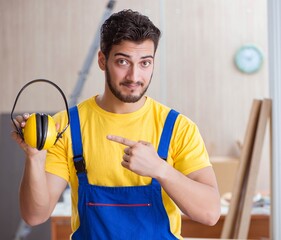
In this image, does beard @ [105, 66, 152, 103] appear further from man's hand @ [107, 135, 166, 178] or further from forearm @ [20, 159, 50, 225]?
forearm @ [20, 159, 50, 225]

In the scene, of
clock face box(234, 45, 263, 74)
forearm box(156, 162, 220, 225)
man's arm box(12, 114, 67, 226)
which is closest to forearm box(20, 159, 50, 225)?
man's arm box(12, 114, 67, 226)

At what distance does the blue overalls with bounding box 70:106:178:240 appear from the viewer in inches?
69.4

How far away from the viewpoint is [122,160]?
1783 millimetres

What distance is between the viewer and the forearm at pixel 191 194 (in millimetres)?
1611

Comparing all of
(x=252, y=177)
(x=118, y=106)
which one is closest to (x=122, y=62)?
(x=118, y=106)

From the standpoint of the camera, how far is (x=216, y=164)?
5.71m

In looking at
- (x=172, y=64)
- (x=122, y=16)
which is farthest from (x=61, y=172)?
(x=172, y=64)

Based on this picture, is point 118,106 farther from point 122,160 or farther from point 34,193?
point 34,193

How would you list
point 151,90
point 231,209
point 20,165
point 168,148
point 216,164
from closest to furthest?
1. point 168,148
2. point 231,209
3. point 20,165
4. point 216,164
5. point 151,90

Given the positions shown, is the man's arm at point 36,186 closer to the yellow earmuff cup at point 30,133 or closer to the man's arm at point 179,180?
the yellow earmuff cup at point 30,133

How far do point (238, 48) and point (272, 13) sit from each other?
11.4ft

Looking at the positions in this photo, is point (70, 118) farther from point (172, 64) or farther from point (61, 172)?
point (172, 64)

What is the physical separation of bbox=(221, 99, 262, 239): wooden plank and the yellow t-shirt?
172 centimetres

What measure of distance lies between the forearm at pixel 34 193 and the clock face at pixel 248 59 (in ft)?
16.3
